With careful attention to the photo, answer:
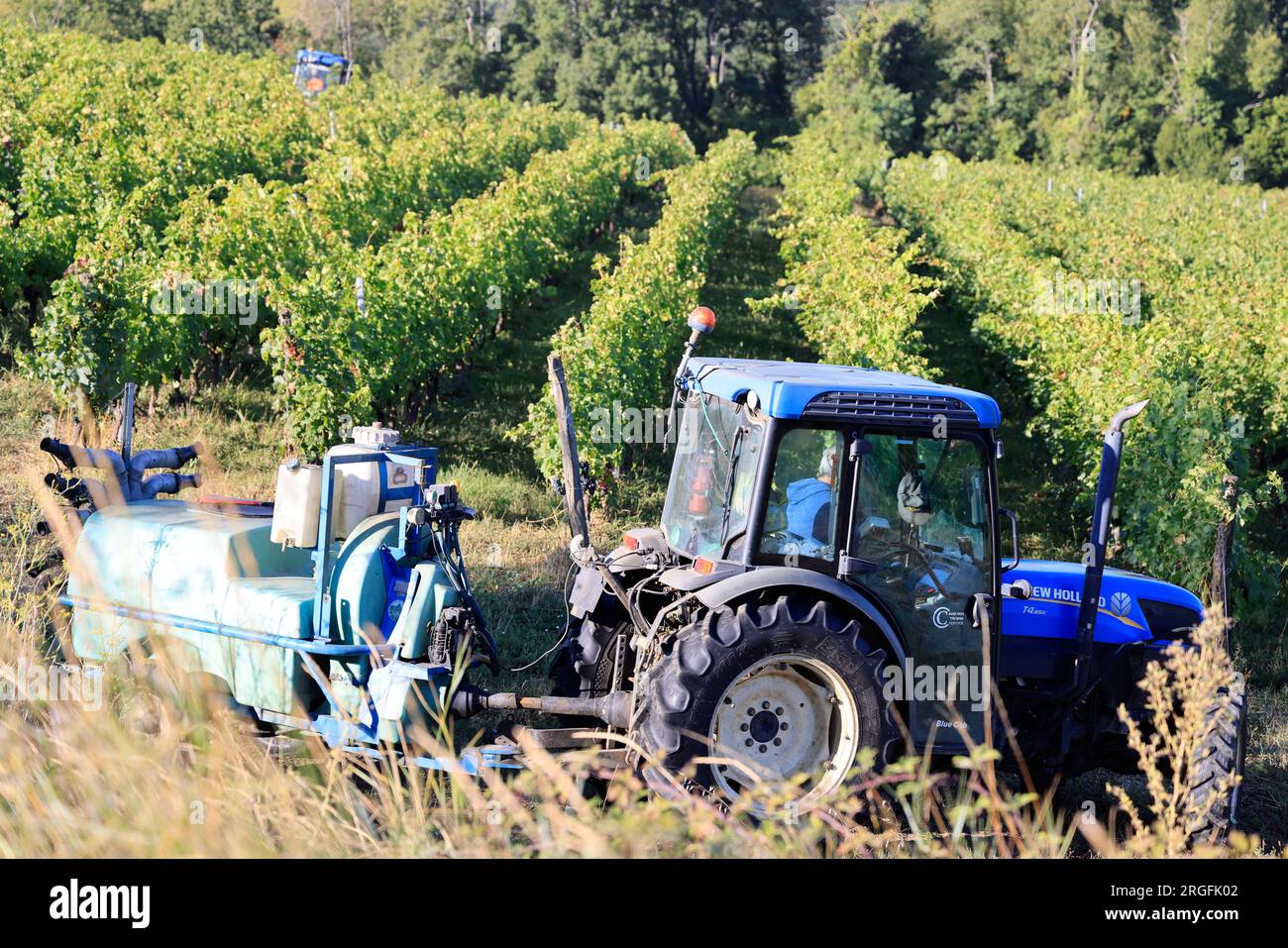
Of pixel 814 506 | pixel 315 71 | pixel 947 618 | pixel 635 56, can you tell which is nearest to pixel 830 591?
pixel 814 506

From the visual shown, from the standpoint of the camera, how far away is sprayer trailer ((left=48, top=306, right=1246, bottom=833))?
4449 millimetres

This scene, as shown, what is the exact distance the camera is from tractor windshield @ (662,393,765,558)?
4.64m

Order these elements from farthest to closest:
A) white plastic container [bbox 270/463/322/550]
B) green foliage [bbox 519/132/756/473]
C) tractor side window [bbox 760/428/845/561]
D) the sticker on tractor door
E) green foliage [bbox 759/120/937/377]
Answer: green foliage [bbox 759/120/937/377]
green foliage [bbox 519/132/756/473]
white plastic container [bbox 270/463/322/550]
the sticker on tractor door
tractor side window [bbox 760/428/845/561]

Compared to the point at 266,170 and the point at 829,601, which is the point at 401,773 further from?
the point at 266,170

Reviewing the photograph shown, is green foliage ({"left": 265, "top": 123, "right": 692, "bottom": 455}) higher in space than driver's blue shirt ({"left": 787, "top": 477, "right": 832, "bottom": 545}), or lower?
higher

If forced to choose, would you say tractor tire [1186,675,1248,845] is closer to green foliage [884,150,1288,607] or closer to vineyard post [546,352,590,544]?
vineyard post [546,352,590,544]

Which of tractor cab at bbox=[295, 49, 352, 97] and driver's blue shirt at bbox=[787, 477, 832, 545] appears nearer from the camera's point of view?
driver's blue shirt at bbox=[787, 477, 832, 545]

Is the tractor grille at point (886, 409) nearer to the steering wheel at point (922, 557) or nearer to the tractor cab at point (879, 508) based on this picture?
the tractor cab at point (879, 508)

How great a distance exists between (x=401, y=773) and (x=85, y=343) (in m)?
6.88

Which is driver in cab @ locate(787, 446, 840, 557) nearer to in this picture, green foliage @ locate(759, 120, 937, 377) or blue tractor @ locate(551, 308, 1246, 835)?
blue tractor @ locate(551, 308, 1246, 835)

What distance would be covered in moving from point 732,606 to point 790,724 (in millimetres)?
539

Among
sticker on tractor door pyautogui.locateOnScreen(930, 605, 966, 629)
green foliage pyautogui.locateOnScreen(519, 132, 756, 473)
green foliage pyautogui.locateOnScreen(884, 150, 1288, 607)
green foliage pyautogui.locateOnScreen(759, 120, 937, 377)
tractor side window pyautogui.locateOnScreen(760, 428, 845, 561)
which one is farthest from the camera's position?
green foliage pyautogui.locateOnScreen(759, 120, 937, 377)

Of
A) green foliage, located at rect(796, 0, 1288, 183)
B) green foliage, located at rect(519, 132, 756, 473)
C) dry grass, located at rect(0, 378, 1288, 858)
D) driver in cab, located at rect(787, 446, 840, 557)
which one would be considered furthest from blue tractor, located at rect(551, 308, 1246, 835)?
green foliage, located at rect(796, 0, 1288, 183)

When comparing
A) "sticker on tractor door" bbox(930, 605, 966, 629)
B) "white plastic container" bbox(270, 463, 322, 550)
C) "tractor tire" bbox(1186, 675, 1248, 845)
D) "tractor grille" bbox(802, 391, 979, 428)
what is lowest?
"tractor tire" bbox(1186, 675, 1248, 845)
